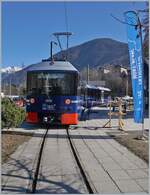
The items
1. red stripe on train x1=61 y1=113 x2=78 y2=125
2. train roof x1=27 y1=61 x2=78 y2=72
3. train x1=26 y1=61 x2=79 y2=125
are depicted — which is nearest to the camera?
red stripe on train x1=61 y1=113 x2=78 y2=125

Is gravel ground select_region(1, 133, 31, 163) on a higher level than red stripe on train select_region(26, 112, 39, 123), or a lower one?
lower

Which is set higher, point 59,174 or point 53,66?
point 53,66

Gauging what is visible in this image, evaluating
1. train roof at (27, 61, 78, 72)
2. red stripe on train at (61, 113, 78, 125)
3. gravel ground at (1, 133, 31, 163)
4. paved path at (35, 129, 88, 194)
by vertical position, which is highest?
train roof at (27, 61, 78, 72)

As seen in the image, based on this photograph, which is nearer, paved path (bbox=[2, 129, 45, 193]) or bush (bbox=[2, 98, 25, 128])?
paved path (bbox=[2, 129, 45, 193])

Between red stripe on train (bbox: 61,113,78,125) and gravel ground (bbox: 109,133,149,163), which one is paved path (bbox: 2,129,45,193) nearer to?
gravel ground (bbox: 109,133,149,163)

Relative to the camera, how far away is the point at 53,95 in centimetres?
2138

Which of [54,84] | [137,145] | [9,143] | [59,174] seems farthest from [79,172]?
[54,84]

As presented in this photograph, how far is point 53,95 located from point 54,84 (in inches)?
22.4

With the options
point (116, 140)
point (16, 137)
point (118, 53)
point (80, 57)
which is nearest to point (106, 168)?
point (116, 140)

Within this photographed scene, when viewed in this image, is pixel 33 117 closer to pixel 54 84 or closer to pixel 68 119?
pixel 68 119

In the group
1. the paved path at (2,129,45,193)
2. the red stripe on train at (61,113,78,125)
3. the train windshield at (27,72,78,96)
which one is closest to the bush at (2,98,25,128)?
the paved path at (2,129,45,193)

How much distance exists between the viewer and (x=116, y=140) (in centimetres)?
1544

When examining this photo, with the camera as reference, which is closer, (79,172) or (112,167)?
(79,172)

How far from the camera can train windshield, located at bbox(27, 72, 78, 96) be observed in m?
21.4
